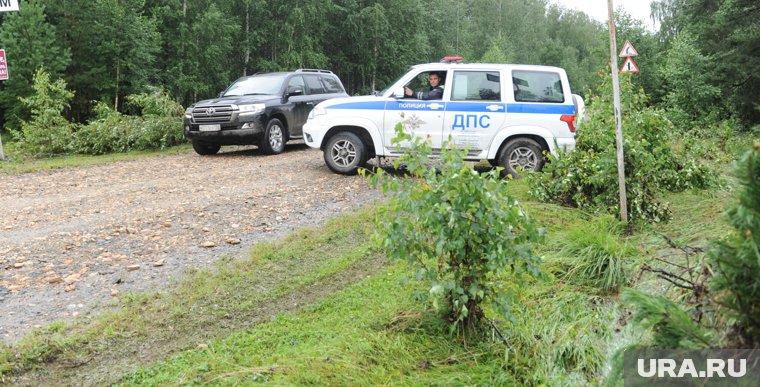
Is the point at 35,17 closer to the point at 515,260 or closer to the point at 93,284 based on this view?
the point at 93,284

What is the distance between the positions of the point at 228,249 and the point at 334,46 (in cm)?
4537

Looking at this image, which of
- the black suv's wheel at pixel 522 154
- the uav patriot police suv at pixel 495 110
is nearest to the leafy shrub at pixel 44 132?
the uav patriot police suv at pixel 495 110

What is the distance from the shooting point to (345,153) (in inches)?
441

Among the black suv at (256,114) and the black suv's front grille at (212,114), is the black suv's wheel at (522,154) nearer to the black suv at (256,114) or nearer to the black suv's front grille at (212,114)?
the black suv at (256,114)

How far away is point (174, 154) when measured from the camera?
1562 cm

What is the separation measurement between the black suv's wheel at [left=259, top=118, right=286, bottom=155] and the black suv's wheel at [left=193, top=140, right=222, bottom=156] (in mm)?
1443

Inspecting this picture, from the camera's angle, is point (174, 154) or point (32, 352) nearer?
point (32, 352)

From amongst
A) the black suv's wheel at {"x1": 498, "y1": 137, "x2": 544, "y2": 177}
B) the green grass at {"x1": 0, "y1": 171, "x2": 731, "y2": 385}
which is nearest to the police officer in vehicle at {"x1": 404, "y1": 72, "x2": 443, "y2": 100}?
the black suv's wheel at {"x1": 498, "y1": 137, "x2": 544, "y2": 177}

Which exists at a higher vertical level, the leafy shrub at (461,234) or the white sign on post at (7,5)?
the white sign on post at (7,5)

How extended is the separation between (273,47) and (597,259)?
3986cm

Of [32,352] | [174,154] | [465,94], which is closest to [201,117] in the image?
[174,154]

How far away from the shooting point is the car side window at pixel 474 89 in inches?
419

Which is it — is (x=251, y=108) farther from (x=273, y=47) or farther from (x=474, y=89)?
(x=273, y=47)

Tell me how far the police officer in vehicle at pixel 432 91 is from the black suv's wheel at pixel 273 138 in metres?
4.73
